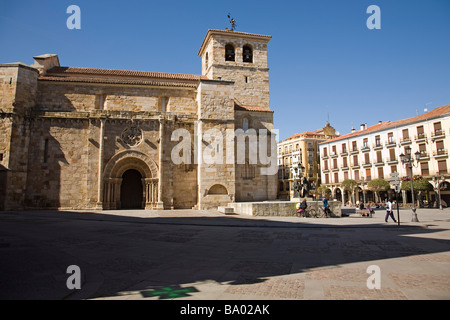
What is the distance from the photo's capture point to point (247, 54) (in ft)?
88.3

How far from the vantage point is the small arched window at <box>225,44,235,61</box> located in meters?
26.3

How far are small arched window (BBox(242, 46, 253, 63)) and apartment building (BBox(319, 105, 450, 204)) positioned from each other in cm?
1795

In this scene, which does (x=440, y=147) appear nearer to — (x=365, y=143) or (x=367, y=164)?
(x=367, y=164)

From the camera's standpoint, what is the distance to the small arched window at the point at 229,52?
86.3 ft

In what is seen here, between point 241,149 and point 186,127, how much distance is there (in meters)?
4.55

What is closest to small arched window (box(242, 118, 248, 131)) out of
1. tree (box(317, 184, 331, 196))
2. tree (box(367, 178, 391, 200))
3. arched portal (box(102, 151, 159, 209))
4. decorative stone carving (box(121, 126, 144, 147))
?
arched portal (box(102, 151, 159, 209))

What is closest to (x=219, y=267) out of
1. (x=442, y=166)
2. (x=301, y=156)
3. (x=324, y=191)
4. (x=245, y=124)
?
(x=245, y=124)

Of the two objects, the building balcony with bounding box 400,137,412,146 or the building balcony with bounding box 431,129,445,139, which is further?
the building balcony with bounding box 400,137,412,146

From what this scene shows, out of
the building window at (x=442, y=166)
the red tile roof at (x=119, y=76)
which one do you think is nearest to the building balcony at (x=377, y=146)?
the building window at (x=442, y=166)

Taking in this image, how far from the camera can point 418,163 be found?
1323 inches

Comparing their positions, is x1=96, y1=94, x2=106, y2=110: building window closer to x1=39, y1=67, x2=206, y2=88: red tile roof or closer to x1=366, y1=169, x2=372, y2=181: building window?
x1=39, y1=67, x2=206, y2=88: red tile roof

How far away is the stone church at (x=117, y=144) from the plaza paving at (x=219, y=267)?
11335 mm
